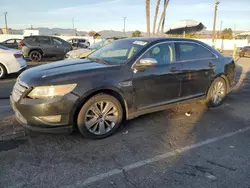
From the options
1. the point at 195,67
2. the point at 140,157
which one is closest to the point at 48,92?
the point at 140,157

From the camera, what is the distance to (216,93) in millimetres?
5559

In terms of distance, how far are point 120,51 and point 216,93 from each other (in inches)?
101

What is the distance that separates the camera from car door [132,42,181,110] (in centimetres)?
404

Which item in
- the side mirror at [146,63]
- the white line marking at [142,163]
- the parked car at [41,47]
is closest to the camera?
the white line marking at [142,163]

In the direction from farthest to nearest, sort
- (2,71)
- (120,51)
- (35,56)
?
(35,56), (2,71), (120,51)

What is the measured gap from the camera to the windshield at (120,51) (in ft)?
13.8

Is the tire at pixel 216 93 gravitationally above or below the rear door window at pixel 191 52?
below

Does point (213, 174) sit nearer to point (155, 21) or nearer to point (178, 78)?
point (178, 78)

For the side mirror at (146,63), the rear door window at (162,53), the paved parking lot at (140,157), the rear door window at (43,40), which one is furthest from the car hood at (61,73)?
the rear door window at (43,40)

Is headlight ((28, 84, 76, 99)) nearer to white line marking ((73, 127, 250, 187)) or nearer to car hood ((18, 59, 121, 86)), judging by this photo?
car hood ((18, 59, 121, 86))

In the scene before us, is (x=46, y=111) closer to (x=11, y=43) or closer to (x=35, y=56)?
(x=35, y=56)

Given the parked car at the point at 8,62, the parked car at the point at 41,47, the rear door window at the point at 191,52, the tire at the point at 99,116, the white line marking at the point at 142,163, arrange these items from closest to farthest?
1. the white line marking at the point at 142,163
2. the tire at the point at 99,116
3. the rear door window at the point at 191,52
4. the parked car at the point at 8,62
5. the parked car at the point at 41,47

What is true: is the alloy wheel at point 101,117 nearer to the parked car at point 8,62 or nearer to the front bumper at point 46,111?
the front bumper at point 46,111

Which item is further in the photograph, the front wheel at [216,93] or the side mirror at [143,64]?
the front wheel at [216,93]
